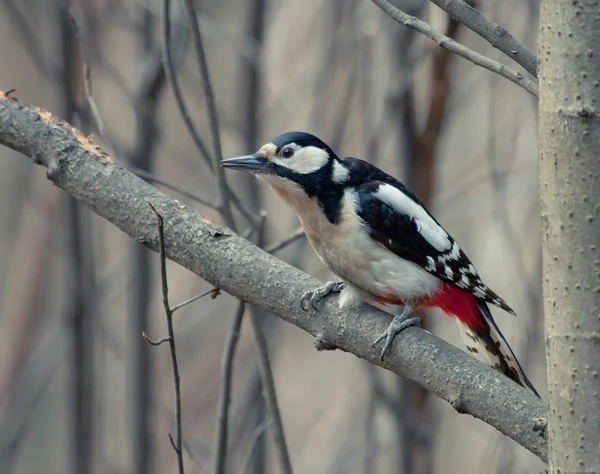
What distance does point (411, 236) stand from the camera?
7.88ft

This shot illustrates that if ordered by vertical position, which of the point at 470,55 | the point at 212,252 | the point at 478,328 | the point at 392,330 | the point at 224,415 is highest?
the point at 470,55

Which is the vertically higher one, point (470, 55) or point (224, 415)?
point (470, 55)

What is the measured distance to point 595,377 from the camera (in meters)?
1.14

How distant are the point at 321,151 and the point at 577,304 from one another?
132 centimetres

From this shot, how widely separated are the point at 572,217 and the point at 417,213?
1.29 m

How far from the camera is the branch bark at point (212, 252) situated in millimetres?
1763

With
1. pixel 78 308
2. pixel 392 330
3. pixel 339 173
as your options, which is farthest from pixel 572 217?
pixel 78 308

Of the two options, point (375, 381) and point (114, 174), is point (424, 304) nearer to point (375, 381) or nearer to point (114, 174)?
point (375, 381)

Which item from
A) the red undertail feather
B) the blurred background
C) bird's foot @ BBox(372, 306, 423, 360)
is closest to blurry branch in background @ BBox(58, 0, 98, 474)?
the blurred background

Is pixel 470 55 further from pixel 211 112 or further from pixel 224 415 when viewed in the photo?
pixel 224 415

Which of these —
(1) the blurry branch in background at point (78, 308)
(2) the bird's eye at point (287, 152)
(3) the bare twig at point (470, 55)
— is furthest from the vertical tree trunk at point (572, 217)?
(1) the blurry branch in background at point (78, 308)

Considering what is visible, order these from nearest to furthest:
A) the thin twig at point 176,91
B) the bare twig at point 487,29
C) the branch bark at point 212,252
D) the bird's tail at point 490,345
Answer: the bare twig at point 487,29 → the branch bark at point 212,252 → the thin twig at point 176,91 → the bird's tail at point 490,345

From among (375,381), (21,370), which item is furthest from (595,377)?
(21,370)

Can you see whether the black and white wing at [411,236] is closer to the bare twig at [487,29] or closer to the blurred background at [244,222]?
the blurred background at [244,222]
